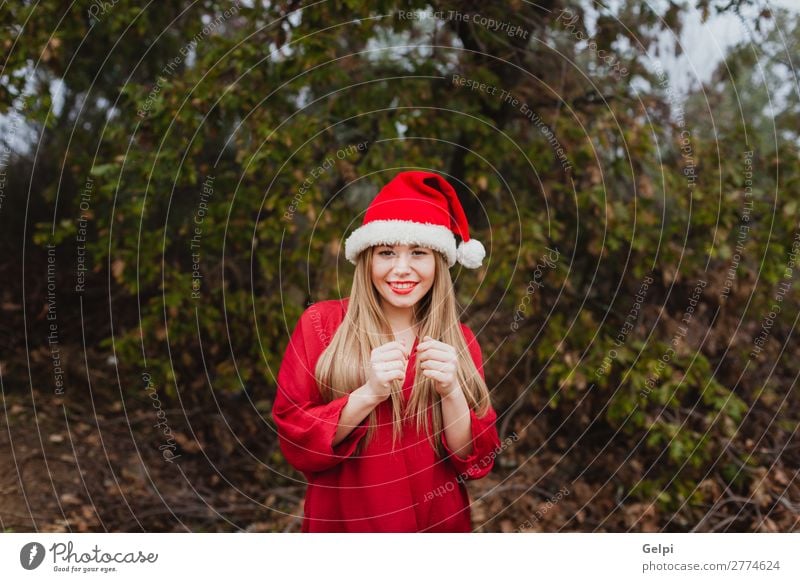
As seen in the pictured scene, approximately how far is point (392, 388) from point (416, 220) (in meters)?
0.36

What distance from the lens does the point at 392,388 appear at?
55.2 inches

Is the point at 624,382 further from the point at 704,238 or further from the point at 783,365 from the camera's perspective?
the point at 783,365

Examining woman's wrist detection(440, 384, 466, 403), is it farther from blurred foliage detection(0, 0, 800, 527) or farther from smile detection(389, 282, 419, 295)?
blurred foliage detection(0, 0, 800, 527)

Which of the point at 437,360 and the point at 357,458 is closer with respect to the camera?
the point at 437,360

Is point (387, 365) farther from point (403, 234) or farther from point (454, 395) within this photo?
point (403, 234)

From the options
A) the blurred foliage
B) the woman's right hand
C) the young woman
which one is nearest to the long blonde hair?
the young woman

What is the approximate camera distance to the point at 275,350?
2934 mm

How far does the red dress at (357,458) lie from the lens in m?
1.40

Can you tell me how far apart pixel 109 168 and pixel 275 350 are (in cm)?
100

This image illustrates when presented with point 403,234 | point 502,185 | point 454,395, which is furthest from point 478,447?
point 502,185

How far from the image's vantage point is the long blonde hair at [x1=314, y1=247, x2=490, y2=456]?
4.73 feet

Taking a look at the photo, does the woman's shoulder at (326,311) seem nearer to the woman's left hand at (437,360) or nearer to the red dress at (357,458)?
the red dress at (357,458)
